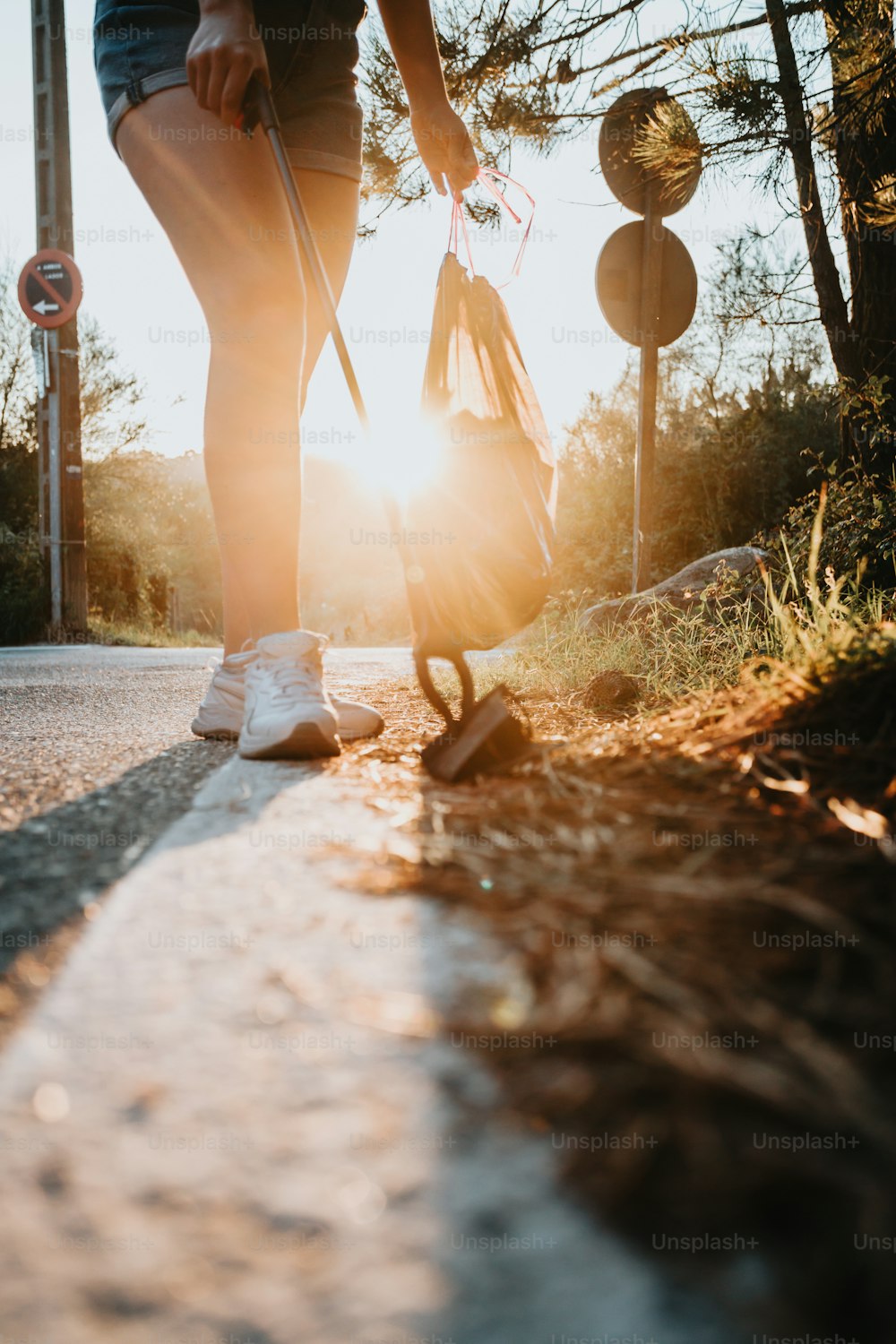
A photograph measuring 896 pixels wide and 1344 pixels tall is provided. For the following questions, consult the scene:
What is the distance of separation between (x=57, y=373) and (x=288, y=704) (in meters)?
8.45

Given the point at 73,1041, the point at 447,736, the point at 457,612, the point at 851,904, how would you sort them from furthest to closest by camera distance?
the point at 457,612 < the point at 447,736 < the point at 851,904 < the point at 73,1041

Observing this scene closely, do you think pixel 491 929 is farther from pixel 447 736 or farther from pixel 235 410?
pixel 235 410

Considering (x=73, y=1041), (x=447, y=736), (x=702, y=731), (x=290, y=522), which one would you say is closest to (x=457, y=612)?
(x=290, y=522)

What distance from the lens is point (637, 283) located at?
434 cm

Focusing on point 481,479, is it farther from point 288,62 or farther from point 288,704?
point 288,62

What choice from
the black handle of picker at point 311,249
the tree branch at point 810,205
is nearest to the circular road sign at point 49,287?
the tree branch at point 810,205

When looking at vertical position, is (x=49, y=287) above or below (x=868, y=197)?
above

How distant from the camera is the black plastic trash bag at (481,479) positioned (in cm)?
211

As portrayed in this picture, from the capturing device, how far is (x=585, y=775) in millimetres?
1200

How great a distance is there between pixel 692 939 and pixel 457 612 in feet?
4.82

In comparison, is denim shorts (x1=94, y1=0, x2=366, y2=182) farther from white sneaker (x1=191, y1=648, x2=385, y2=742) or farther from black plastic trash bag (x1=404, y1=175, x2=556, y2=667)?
white sneaker (x1=191, y1=648, x2=385, y2=742)

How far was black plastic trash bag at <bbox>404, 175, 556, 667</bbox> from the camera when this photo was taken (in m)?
2.11

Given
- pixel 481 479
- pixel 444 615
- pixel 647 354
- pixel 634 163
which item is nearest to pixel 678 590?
pixel 647 354

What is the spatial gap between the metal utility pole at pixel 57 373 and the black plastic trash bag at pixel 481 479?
284 inches
